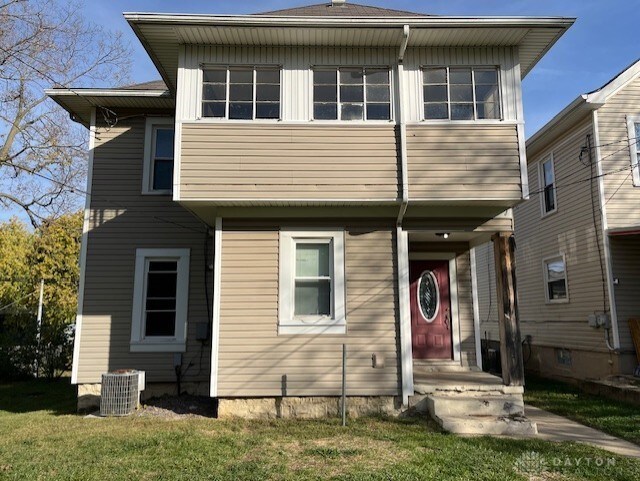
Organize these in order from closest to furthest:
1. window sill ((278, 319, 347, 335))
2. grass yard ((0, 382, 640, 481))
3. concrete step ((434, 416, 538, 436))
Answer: grass yard ((0, 382, 640, 481)) → concrete step ((434, 416, 538, 436)) → window sill ((278, 319, 347, 335))

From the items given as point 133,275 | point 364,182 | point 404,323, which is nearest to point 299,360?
point 404,323

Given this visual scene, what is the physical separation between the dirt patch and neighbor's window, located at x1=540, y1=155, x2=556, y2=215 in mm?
10110

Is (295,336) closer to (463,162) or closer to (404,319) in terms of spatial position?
(404,319)

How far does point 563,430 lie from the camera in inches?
271

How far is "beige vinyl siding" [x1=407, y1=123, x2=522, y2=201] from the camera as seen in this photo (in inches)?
288

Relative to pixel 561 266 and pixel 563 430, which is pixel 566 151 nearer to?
pixel 561 266

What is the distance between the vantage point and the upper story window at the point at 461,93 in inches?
306

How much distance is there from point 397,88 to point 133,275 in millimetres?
5997

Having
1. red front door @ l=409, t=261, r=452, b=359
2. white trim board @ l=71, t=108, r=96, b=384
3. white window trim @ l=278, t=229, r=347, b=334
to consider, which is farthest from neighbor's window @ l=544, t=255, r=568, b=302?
white trim board @ l=71, t=108, r=96, b=384

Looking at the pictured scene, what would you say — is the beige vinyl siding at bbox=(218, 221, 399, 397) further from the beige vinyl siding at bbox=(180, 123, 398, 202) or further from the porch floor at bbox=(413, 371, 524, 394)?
the beige vinyl siding at bbox=(180, 123, 398, 202)

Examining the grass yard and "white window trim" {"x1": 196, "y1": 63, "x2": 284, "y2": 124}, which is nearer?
the grass yard

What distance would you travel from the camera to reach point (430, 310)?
9.30 metres

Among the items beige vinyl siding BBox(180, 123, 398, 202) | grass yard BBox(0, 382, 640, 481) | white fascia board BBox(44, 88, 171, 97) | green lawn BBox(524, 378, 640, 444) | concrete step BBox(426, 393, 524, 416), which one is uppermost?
white fascia board BBox(44, 88, 171, 97)

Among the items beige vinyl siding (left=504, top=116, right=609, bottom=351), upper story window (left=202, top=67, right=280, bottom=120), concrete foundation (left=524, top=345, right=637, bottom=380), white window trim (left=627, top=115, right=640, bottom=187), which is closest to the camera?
upper story window (left=202, top=67, right=280, bottom=120)
